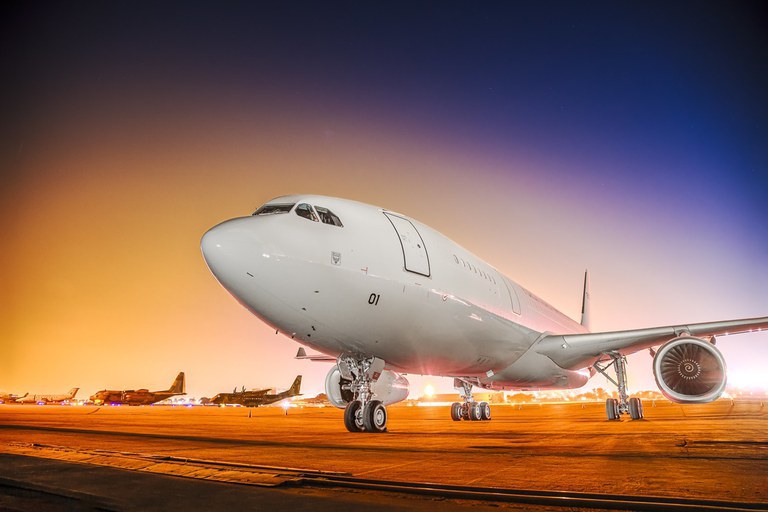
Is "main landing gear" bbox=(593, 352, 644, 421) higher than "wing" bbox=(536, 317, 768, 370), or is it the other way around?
"wing" bbox=(536, 317, 768, 370)

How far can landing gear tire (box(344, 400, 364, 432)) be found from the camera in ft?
31.0

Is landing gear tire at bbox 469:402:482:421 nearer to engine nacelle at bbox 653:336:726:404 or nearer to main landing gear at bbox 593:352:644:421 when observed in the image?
main landing gear at bbox 593:352:644:421

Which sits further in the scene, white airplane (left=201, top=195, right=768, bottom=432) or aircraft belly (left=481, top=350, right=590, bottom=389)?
aircraft belly (left=481, top=350, right=590, bottom=389)

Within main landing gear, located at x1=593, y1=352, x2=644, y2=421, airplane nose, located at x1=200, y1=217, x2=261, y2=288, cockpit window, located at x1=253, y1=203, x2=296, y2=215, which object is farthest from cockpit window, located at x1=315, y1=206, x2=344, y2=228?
main landing gear, located at x1=593, y1=352, x2=644, y2=421

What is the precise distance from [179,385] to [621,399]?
67.8 metres

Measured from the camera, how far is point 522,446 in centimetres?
762

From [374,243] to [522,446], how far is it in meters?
4.11

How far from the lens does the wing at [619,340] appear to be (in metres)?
12.9

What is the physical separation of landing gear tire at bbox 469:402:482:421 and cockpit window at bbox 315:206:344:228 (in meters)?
12.7

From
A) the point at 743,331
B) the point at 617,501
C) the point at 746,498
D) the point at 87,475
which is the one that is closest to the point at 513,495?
the point at 617,501

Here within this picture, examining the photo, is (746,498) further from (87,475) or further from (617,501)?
(87,475)

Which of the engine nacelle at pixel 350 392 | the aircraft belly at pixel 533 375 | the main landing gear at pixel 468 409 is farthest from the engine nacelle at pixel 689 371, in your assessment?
the main landing gear at pixel 468 409

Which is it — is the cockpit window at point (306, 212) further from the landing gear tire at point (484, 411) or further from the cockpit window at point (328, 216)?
the landing gear tire at point (484, 411)

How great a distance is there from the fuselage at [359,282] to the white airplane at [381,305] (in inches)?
0.9
